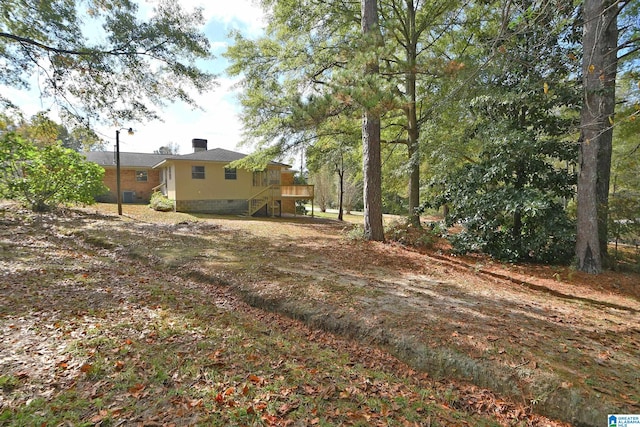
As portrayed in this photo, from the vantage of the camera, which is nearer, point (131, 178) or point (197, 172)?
point (197, 172)

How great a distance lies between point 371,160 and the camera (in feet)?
27.8

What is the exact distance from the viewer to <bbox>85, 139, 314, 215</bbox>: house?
1755cm

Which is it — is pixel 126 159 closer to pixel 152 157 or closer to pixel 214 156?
pixel 152 157

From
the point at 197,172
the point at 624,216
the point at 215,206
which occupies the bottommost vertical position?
the point at 215,206

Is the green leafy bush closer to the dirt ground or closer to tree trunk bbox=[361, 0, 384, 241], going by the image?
the dirt ground

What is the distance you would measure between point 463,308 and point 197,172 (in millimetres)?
17050

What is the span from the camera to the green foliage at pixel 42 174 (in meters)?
10.3

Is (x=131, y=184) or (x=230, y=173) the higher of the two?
(x=230, y=173)

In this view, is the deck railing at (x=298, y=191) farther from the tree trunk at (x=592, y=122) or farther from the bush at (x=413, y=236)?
the tree trunk at (x=592, y=122)

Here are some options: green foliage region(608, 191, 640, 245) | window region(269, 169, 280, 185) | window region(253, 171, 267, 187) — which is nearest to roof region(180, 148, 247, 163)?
window region(253, 171, 267, 187)

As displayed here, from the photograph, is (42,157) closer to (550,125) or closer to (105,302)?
(105,302)

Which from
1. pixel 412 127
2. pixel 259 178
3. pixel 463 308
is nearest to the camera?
pixel 463 308

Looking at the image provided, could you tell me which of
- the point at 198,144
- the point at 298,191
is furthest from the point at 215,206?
the point at 198,144

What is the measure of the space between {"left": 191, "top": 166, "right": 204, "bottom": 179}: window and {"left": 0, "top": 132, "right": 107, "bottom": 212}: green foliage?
5.32 m
